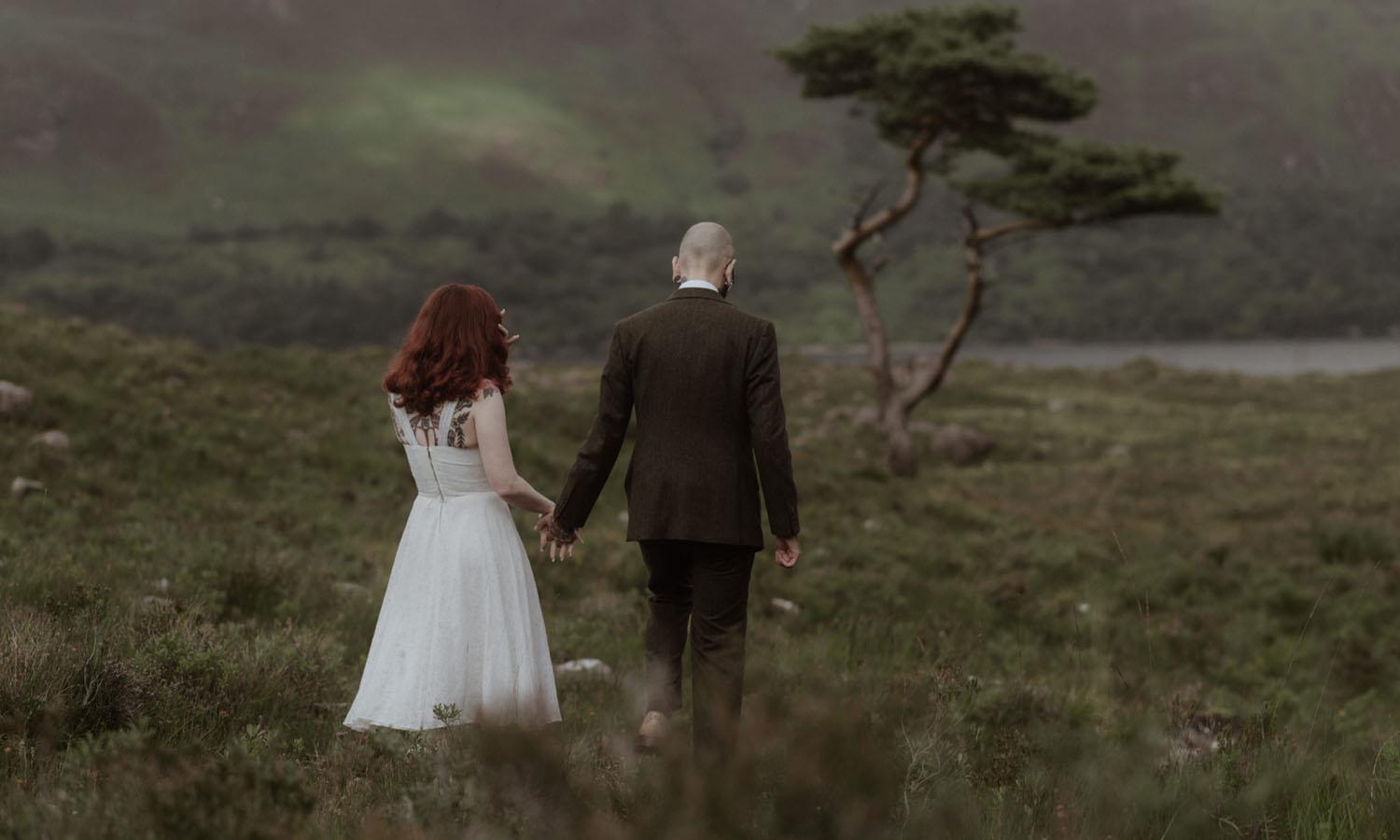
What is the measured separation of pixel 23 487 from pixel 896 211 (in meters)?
18.1

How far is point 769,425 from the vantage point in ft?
16.3

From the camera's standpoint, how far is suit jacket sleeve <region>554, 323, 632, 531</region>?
206 inches

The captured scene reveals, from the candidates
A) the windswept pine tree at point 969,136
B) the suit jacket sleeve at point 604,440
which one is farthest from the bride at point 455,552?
the windswept pine tree at point 969,136

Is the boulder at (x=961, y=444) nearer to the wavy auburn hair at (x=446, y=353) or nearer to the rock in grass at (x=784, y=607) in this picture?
the rock in grass at (x=784, y=607)

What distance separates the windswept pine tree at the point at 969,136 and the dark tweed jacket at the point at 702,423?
18.3 metres

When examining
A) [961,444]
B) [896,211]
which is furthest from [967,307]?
[961,444]

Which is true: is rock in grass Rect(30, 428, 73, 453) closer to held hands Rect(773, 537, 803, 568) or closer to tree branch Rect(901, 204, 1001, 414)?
held hands Rect(773, 537, 803, 568)

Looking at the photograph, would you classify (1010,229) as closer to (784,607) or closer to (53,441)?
(784,607)

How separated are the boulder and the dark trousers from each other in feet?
67.6

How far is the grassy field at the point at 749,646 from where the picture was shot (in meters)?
3.01

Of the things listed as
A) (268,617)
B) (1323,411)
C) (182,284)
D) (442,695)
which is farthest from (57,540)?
(182,284)

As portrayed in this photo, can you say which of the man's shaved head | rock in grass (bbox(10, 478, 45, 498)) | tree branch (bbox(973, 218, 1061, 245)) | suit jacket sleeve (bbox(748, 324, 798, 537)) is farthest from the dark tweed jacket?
tree branch (bbox(973, 218, 1061, 245))

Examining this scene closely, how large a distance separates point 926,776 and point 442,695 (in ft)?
→ 7.47

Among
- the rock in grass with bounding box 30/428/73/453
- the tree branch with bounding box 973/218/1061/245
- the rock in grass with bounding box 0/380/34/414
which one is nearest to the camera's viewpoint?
the rock in grass with bounding box 30/428/73/453
